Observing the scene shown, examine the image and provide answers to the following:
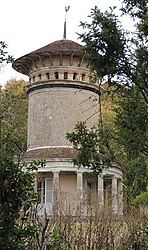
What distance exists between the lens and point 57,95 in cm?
2911

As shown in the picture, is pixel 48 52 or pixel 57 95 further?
pixel 57 95

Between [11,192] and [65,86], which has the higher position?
[65,86]

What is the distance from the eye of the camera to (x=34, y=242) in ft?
34.8

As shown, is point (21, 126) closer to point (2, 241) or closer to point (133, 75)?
point (133, 75)

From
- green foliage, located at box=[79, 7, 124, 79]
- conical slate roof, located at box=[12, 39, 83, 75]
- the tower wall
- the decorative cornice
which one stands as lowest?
green foliage, located at box=[79, 7, 124, 79]

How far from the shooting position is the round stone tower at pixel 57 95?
28.7m

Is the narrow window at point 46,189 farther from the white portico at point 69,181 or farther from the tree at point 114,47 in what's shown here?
the tree at point 114,47

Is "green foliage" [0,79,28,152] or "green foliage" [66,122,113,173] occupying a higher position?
"green foliage" [0,79,28,152]

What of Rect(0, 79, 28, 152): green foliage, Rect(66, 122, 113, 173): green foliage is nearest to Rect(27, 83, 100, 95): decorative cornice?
Rect(0, 79, 28, 152): green foliage

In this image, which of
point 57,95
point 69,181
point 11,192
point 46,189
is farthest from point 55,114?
point 11,192

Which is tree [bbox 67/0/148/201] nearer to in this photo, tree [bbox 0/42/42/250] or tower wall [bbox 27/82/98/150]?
tree [bbox 0/42/42/250]

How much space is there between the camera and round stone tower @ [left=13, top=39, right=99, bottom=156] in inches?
1128

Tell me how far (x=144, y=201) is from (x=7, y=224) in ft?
45.7

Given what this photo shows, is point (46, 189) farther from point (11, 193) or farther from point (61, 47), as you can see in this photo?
point (11, 193)
